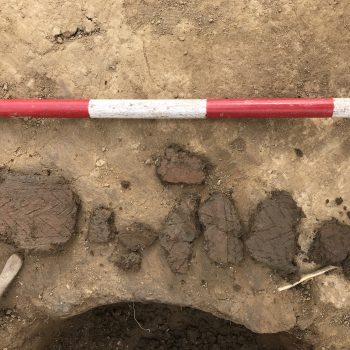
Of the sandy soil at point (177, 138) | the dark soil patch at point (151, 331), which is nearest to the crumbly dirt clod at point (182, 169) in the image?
the sandy soil at point (177, 138)

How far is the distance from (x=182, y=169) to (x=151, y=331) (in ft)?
5.74

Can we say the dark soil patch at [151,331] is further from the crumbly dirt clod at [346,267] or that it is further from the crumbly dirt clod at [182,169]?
the crumbly dirt clod at [182,169]

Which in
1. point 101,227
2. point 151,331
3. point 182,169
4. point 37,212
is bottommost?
point 151,331

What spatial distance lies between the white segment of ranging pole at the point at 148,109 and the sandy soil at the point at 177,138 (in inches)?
5.3

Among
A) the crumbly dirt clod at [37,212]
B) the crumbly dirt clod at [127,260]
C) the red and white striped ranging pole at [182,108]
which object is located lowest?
the crumbly dirt clod at [127,260]

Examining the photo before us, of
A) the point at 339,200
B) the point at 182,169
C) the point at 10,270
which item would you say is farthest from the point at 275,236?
the point at 10,270

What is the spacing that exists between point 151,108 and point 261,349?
2.31 metres

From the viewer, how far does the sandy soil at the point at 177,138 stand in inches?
126

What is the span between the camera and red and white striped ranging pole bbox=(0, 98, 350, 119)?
10.0ft

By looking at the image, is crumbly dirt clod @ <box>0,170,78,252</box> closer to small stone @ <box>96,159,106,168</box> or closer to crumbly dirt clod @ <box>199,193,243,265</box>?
small stone @ <box>96,159,106,168</box>

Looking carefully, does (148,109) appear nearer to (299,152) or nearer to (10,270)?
(299,152)

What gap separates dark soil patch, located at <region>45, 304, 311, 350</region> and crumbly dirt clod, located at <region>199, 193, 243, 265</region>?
1.14 meters

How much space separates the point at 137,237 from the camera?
3238 millimetres

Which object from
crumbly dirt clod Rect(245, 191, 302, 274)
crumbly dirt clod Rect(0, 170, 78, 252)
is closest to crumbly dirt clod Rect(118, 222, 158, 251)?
crumbly dirt clod Rect(0, 170, 78, 252)
